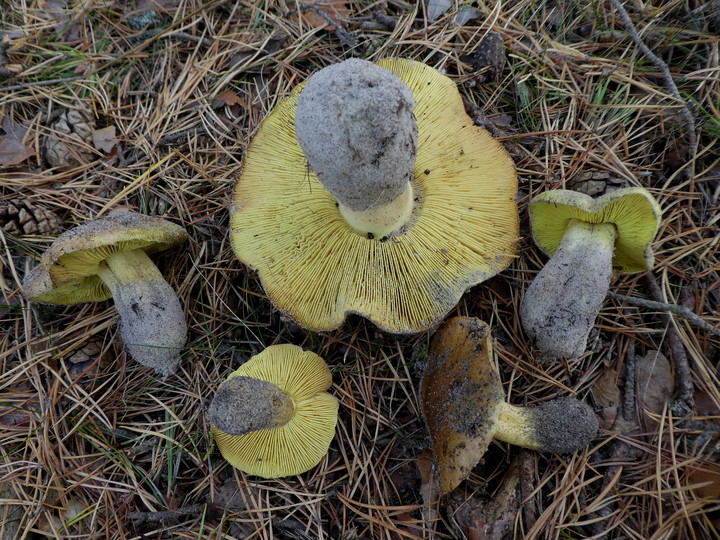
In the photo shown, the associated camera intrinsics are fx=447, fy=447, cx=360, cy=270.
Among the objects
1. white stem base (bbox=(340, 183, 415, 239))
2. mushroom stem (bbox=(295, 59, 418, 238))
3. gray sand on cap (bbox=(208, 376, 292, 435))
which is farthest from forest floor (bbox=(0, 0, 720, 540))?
mushroom stem (bbox=(295, 59, 418, 238))

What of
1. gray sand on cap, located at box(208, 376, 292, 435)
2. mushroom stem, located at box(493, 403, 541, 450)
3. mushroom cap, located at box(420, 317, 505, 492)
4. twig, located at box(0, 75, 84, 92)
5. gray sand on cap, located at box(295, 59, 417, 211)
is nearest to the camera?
gray sand on cap, located at box(295, 59, 417, 211)

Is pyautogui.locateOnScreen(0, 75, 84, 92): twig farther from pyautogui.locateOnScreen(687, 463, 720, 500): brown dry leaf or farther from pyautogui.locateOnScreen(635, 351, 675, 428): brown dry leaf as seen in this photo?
pyautogui.locateOnScreen(687, 463, 720, 500): brown dry leaf

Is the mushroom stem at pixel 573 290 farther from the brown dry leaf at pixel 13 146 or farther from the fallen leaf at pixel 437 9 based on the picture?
the brown dry leaf at pixel 13 146

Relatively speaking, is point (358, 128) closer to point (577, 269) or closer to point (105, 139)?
point (577, 269)

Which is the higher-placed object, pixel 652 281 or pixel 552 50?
pixel 552 50

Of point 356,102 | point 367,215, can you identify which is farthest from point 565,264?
point 356,102

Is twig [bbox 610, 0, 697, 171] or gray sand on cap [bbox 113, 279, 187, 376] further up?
twig [bbox 610, 0, 697, 171]

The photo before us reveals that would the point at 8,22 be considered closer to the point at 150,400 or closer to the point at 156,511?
the point at 150,400
